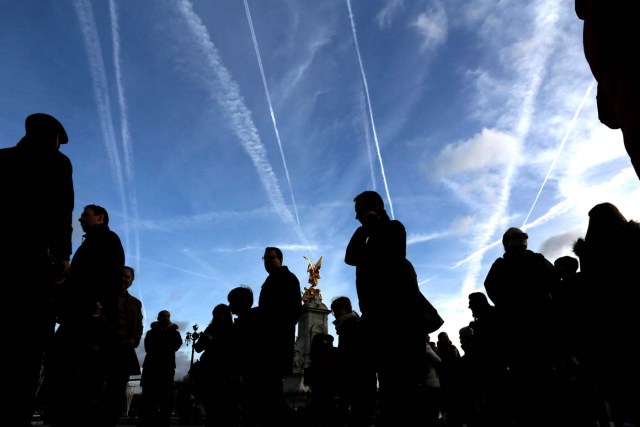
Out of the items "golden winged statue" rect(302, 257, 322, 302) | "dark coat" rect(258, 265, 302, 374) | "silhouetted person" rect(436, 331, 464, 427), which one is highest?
"golden winged statue" rect(302, 257, 322, 302)

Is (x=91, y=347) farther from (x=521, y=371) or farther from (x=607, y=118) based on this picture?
(x=521, y=371)

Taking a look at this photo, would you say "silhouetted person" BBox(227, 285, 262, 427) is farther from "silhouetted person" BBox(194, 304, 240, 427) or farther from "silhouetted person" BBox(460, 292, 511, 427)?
"silhouetted person" BBox(460, 292, 511, 427)

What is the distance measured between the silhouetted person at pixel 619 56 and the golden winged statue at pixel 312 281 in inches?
1811

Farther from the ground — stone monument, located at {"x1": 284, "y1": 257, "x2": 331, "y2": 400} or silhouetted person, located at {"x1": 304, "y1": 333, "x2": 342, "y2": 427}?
stone monument, located at {"x1": 284, "y1": 257, "x2": 331, "y2": 400}

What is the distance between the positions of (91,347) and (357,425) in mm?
3374

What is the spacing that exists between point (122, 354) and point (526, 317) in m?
4.55

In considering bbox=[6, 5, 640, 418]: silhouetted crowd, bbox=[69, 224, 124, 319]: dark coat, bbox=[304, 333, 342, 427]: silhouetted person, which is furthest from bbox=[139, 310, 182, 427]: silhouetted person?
bbox=[69, 224, 124, 319]: dark coat

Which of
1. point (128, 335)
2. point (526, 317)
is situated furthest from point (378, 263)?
point (128, 335)

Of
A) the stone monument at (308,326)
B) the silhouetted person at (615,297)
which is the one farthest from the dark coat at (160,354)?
the stone monument at (308,326)

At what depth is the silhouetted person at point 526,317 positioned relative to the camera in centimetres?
388

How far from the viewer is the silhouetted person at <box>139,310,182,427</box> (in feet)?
21.1

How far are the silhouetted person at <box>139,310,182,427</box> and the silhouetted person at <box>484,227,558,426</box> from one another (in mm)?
5450

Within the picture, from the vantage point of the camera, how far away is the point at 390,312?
292 cm

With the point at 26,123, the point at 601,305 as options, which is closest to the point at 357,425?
the point at 601,305
